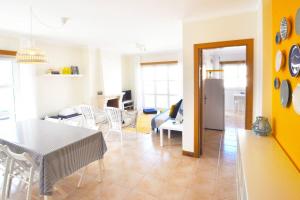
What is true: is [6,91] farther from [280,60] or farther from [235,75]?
[235,75]

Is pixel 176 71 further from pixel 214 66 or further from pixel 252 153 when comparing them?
pixel 252 153

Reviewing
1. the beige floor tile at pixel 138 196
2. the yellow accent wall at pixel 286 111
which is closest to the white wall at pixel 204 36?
the yellow accent wall at pixel 286 111

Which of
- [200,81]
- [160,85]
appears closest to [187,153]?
[200,81]

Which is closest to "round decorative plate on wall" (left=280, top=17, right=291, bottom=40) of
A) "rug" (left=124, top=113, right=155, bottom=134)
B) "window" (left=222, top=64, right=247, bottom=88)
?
"rug" (left=124, top=113, right=155, bottom=134)

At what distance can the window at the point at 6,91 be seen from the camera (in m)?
3.88

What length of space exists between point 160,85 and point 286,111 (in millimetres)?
6303

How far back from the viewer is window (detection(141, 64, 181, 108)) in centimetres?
749

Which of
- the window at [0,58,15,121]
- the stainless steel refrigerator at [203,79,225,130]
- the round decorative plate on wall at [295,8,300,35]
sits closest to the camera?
the round decorative plate on wall at [295,8,300,35]

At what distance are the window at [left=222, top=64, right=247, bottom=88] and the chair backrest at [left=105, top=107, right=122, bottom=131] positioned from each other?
18.3ft

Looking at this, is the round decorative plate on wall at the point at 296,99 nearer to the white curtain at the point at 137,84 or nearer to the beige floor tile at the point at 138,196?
the beige floor tile at the point at 138,196

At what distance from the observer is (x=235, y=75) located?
7.78 meters

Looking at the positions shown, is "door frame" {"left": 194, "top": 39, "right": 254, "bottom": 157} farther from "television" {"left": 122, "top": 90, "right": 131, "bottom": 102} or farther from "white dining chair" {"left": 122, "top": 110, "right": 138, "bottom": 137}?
"television" {"left": 122, "top": 90, "right": 131, "bottom": 102}

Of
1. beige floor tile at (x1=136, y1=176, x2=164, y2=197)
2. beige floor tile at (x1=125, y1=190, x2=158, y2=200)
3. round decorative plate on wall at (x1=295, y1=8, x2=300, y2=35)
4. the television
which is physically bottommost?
beige floor tile at (x1=125, y1=190, x2=158, y2=200)

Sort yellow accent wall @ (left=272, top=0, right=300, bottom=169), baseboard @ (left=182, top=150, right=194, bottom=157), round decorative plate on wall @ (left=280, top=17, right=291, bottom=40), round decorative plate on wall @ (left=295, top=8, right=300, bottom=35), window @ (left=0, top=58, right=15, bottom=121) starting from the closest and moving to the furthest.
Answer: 1. round decorative plate on wall @ (left=295, top=8, right=300, bottom=35)
2. yellow accent wall @ (left=272, top=0, right=300, bottom=169)
3. round decorative plate on wall @ (left=280, top=17, right=291, bottom=40)
4. baseboard @ (left=182, top=150, right=194, bottom=157)
5. window @ (left=0, top=58, right=15, bottom=121)
